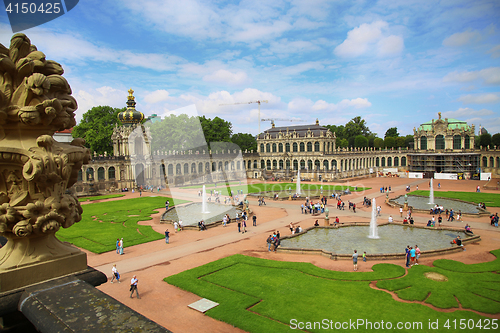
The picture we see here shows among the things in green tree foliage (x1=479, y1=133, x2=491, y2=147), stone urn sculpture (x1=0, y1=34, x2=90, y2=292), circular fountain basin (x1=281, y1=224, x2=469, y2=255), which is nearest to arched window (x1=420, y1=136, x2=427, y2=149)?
green tree foliage (x1=479, y1=133, x2=491, y2=147)

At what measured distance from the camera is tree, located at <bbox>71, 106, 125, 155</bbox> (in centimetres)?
7769

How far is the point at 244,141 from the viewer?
4665 inches

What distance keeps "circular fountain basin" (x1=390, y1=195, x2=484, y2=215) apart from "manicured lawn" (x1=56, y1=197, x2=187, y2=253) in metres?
35.1

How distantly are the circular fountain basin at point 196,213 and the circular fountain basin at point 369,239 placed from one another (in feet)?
39.4

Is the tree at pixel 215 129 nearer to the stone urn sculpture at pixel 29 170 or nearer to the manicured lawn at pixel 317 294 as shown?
the manicured lawn at pixel 317 294

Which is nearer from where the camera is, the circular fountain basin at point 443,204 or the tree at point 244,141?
the circular fountain basin at point 443,204

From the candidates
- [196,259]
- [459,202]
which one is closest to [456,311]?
[196,259]

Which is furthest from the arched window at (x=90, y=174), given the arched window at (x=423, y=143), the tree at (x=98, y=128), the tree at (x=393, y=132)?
the tree at (x=393, y=132)

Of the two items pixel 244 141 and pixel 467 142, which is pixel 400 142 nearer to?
pixel 467 142

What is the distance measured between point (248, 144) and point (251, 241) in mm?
90285

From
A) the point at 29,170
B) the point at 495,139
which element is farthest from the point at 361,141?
the point at 29,170

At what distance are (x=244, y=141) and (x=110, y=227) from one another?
8586 centimetres

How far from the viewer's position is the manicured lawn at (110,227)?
96.5ft

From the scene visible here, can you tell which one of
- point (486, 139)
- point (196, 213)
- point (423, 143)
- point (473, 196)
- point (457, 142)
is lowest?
point (473, 196)
